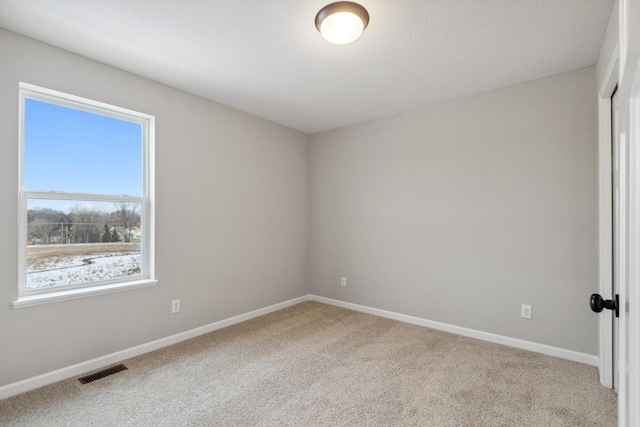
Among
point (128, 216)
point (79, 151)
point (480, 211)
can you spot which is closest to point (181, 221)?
point (128, 216)

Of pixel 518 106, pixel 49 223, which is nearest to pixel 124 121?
pixel 49 223

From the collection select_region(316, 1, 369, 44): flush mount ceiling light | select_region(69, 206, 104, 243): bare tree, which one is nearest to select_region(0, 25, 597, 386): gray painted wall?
select_region(69, 206, 104, 243): bare tree

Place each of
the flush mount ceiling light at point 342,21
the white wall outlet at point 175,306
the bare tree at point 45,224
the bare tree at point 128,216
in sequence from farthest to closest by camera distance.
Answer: the white wall outlet at point 175,306 < the bare tree at point 128,216 < the bare tree at point 45,224 < the flush mount ceiling light at point 342,21

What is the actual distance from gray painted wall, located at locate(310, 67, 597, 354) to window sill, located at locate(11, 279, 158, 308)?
240 cm

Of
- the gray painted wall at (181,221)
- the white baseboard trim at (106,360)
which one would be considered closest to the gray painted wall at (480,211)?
the gray painted wall at (181,221)

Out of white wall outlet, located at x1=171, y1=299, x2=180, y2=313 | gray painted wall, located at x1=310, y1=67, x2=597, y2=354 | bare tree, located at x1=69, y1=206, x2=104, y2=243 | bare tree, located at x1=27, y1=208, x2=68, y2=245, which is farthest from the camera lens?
white wall outlet, located at x1=171, y1=299, x2=180, y2=313

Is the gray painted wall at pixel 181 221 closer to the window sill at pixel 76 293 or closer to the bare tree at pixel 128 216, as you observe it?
the window sill at pixel 76 293

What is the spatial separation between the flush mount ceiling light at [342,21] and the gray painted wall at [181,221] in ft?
6.01

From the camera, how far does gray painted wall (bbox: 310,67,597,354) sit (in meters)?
2.65

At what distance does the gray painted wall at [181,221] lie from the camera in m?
2.16

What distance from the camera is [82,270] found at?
101 inches

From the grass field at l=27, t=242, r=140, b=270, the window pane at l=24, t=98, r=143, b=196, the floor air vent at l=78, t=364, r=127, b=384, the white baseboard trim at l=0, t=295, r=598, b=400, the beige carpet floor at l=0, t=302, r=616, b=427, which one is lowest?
the beige carpet floor at l=0, t=302, r=616, b=427

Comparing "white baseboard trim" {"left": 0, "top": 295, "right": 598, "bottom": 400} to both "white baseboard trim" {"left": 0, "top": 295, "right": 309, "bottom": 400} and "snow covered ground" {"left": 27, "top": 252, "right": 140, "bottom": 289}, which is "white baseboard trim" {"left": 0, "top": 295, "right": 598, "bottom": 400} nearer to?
"white baseboard trim" {"left": 0, "top": 295, "right": 309, "bottom": 400}

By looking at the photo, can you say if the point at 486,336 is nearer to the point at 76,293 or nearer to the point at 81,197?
the point at 76,293
